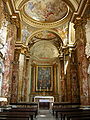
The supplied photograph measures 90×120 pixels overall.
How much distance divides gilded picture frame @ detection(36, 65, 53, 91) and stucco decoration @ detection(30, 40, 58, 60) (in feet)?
5.98

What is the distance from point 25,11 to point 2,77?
10.0 m

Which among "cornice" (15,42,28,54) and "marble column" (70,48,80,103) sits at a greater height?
"cornice" (15,42,28,54)

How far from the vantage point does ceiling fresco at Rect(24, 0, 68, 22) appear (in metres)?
15.4

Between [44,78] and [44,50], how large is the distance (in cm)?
461

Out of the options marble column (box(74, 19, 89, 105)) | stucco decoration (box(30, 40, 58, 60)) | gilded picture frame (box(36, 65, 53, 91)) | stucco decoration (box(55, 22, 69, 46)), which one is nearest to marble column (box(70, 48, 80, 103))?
marble column (box(74, 19, 89, 105))

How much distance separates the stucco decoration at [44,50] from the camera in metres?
22.4

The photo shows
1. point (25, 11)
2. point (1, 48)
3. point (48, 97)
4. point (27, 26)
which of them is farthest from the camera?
point (48, 97)

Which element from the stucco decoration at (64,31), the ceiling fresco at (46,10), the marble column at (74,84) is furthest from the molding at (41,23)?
the marble column at (74,84)

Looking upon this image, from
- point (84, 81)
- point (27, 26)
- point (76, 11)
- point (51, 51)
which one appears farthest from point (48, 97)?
point (76, 11)

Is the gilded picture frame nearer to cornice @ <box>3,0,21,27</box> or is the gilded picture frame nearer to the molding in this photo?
the molding

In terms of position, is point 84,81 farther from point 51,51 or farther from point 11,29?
point 51,51

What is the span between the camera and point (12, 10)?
966cm

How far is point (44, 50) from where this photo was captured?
22844mm

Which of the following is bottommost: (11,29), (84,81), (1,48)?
(84,81)
